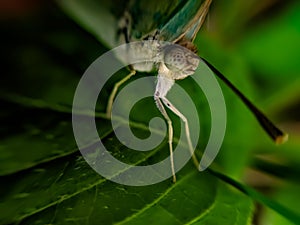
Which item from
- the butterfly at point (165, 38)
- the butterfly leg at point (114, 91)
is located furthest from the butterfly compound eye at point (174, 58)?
the butterfly leg at point (114, 91)

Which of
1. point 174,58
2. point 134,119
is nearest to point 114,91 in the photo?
point 134,119

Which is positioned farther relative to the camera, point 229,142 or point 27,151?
point 229,142

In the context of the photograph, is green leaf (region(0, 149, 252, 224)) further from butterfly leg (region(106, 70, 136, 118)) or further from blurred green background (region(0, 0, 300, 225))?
butterfly leg (region(106, 70, 136, 118))

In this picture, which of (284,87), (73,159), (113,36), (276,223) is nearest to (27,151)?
(73,159)

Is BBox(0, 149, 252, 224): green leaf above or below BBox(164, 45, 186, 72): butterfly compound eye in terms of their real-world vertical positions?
below

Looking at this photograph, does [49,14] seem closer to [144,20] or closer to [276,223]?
[144,20]

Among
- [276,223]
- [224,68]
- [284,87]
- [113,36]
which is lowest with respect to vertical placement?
[276,223]

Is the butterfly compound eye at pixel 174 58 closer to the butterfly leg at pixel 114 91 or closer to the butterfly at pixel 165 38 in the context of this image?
the butterfly at pixel 165 38

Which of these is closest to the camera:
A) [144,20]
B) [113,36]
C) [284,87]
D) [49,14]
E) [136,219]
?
[136,219]

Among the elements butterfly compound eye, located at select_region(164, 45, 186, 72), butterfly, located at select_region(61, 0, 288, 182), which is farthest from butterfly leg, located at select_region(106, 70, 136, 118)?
butterfly compound eye, located at select_region(164, 45, 186, 72)
